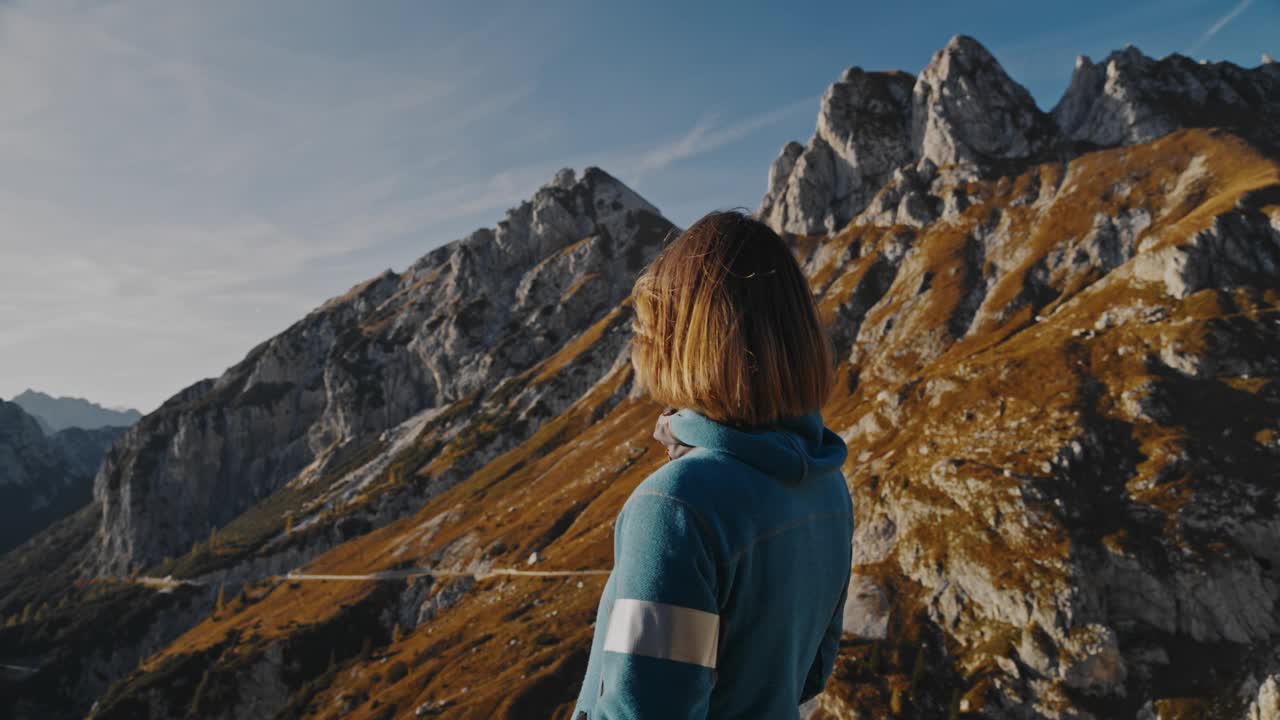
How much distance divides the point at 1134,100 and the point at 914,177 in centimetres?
5645

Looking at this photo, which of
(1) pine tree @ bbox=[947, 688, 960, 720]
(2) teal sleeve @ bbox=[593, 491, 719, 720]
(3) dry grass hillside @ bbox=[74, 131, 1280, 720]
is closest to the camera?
(2) teal sleeve @ bbox=[593, 491, 719, 720]

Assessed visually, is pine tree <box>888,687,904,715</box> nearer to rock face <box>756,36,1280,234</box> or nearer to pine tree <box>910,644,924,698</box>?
pine tree <box>910,644,924,698</box>

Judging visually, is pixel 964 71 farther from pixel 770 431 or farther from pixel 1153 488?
pixel 770 431

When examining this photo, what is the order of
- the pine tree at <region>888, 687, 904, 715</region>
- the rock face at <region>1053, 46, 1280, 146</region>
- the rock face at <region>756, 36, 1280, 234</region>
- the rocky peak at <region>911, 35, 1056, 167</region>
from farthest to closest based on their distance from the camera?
1. the rocky peak at <region>911, 35, 1056, 167</region>
2. the rock face at <region>756, 36, 1280, 234</region>
3. the rock face at <region>1053, 46, 1280, 146</region>
4. the pine tree at <region>888, 687, 904, 715</region>

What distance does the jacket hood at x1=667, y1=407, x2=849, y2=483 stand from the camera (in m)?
3.14

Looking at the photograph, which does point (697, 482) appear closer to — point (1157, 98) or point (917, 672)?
point (917, 672)

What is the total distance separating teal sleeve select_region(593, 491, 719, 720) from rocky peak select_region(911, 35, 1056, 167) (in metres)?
211

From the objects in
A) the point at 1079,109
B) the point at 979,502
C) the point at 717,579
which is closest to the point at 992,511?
the point at 979,502

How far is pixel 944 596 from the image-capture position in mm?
67688

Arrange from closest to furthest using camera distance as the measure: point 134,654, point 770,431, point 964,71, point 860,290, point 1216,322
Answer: point 770,431 → point 1216,322 → point 860,290 → point 134,654 → point 964,71

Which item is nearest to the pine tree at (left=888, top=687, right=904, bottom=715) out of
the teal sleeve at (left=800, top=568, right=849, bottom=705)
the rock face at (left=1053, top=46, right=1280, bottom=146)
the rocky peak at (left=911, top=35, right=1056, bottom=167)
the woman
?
the teal sleeve at (left=800, top=568, right=849, bottom=705)

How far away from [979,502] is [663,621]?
80144mm

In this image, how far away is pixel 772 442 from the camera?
10.6 ft

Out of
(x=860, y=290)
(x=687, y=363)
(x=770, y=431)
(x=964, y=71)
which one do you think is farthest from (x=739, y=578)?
(x=964, y=71)
